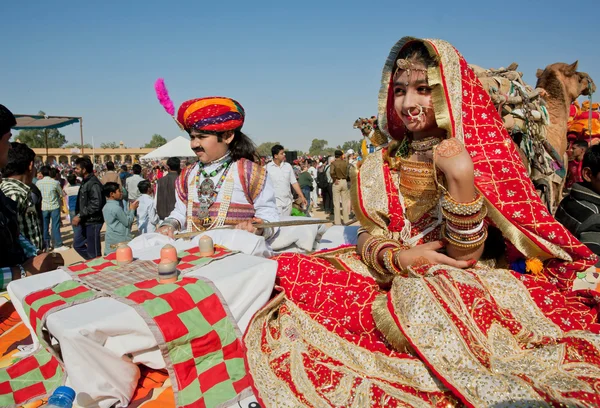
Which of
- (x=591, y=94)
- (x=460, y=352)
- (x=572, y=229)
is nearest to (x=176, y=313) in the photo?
(x=460, y=352)

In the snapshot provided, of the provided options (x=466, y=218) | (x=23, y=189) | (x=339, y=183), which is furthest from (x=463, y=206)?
(x=339, y=183)

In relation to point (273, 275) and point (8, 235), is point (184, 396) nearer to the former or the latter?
point (273, 275)

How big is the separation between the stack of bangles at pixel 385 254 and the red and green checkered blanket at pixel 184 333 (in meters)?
0.82

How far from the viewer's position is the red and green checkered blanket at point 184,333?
1755mm

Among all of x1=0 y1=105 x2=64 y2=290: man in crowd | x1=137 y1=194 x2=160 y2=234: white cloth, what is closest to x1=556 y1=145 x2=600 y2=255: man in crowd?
x1=0 y1=105 x2=64 y2=290: man in crowd

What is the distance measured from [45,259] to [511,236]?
274 centimetres

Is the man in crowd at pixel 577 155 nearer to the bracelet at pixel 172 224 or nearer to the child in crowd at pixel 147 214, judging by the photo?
the bracelet at pixel 172 224

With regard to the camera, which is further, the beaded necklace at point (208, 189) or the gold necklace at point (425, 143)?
the beaded necklace at point (208, 189)

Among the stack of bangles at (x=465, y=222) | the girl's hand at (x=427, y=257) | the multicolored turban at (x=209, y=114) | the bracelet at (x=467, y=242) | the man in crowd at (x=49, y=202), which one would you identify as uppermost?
the multicolored turban at (x=209, y=114)

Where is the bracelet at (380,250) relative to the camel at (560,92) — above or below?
below

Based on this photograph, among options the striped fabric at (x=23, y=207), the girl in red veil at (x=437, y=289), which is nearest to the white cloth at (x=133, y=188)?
the striped fabric at (x=23, y=207)

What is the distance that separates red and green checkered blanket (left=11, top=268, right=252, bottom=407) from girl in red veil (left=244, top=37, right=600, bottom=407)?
131mm

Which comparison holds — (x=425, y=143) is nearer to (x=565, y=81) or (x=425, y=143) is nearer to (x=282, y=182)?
(x=565, y=81)

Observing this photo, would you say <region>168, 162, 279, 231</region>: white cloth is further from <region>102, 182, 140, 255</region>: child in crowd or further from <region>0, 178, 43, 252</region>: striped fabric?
<region>102, 182, 140, 255</region>: child in crowd
